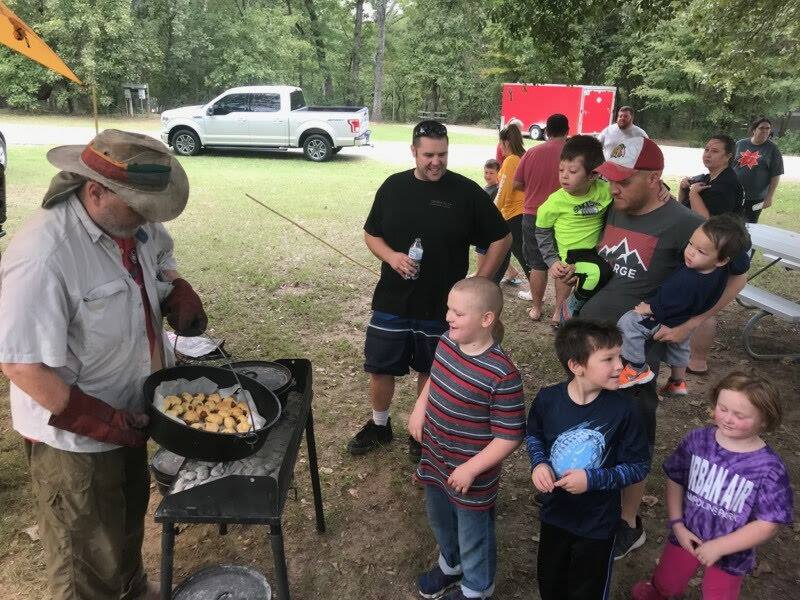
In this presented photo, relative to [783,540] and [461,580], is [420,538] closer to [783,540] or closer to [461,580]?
[461,580]

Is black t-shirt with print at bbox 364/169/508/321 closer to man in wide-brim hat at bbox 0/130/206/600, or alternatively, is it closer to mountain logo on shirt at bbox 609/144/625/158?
mountain logo on shirt at bbox 609/144/625/158

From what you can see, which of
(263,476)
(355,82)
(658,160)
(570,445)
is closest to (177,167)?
(263,476)

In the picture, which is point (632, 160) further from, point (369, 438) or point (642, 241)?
point (369, 438)

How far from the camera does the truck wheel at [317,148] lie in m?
15.2

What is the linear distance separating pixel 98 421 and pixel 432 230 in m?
1.91

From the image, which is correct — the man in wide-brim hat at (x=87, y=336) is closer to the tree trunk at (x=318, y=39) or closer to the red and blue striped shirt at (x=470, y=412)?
the red and blue striped shirt at (x=470, y=412)

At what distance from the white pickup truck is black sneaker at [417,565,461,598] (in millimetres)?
13528

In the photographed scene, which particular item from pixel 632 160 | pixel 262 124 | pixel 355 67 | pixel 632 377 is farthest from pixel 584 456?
pixel 355 67

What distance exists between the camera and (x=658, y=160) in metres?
2.67

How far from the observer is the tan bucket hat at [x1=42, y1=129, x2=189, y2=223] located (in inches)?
73.0

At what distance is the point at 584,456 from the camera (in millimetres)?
2109

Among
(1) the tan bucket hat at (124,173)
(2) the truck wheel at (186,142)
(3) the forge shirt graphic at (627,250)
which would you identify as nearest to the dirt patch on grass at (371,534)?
(3) the forge shirt graphic at (627,250)

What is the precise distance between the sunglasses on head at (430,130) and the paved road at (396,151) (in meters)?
11.8

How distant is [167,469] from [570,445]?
1644mm
